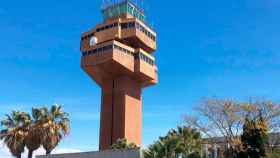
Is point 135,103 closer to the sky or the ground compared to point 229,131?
closer to the sky

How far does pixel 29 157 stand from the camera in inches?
1949

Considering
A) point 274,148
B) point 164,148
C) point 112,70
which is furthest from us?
point 112,70

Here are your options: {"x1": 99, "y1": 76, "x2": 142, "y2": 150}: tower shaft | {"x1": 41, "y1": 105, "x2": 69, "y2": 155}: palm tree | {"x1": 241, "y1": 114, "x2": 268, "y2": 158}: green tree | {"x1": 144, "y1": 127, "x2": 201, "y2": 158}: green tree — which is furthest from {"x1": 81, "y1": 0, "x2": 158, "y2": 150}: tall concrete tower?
{"x1": 241, "y1": 114, "x2": 268, "y2": 158}: green tree

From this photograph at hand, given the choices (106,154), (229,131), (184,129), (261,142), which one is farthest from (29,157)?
(261,142)

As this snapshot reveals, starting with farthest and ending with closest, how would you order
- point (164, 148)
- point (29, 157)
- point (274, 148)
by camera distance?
point (29, 157)
point (274, 148)
point (164, 148)

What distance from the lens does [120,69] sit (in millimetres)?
72688

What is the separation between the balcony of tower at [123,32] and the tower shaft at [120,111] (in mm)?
7163

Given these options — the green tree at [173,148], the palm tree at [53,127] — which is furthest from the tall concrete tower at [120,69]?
the green tree at [173,148]

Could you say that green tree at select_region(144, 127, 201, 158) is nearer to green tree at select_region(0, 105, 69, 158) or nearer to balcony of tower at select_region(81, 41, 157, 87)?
green tree at select_region(0, 105, 69, 158)

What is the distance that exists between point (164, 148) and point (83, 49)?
42.9 m

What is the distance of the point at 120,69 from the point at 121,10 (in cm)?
1387

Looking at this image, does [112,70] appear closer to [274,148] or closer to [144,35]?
[144,35]

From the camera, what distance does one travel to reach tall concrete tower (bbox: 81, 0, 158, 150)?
71.6m

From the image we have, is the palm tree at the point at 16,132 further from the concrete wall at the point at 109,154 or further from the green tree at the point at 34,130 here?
the concrete wall at the point at 109,154
